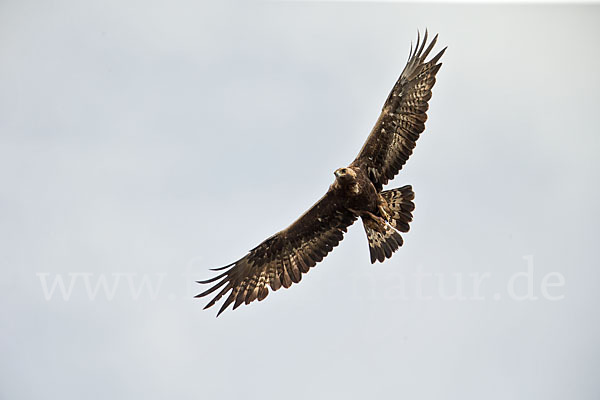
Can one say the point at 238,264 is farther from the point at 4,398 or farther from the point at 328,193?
the point at 4,398

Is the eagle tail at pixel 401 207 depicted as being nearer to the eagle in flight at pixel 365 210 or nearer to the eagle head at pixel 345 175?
the eagle in flight at pixel 365 210

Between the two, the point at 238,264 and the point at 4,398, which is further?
the point at 4,398

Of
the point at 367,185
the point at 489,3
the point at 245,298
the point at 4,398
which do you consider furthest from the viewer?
the point at 4,398

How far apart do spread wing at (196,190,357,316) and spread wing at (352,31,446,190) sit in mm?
635

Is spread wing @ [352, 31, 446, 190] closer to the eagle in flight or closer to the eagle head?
the eagle in flight

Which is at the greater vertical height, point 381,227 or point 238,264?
point 238,264

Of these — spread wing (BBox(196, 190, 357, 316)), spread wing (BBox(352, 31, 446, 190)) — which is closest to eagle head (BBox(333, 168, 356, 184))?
spread wing (BBox(352, 31, 446, 190))

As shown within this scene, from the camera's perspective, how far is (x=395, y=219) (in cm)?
879

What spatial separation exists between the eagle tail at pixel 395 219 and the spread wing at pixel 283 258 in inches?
16.4

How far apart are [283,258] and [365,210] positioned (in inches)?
43.7

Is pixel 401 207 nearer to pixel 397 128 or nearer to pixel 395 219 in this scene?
pixel 395 219

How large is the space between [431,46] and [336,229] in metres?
2.21

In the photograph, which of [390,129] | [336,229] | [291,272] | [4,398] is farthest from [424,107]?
[4,398]

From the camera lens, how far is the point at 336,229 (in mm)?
9125
